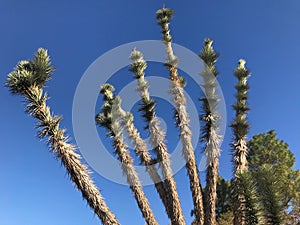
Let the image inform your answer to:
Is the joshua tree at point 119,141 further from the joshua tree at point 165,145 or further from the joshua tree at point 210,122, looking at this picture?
the joshua tree at point 210,122

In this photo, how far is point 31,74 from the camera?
921 centimetres

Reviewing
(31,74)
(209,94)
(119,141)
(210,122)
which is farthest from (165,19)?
(31,74)

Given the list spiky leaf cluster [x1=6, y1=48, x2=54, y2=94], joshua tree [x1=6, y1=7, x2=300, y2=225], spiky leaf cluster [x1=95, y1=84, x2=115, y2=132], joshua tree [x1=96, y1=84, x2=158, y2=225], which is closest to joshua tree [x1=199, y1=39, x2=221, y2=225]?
joshua tree [x1=6, y1=7, x2=300, y2=225]

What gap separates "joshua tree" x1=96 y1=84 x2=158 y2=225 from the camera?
12.2 metres

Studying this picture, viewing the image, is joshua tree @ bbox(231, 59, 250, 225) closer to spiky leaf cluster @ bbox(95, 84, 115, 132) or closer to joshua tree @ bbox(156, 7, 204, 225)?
joshua tree @ bbox(156, 7, 204, 225)

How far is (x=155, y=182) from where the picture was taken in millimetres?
12648

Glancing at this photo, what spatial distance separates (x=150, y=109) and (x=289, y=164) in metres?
12.6

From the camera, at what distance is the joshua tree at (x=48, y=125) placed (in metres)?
8.99

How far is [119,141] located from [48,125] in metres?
4.44

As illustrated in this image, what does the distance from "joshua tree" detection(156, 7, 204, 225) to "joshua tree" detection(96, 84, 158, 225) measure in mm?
1555

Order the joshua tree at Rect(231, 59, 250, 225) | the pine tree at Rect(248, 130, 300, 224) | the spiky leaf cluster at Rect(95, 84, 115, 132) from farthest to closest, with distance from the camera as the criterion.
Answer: the spiky leaf cluster at Rect(95, 84, 115, 132) < the joshua tree at Rect(231, 59, 250, 225) < the pine tree at Rect(248, 130, 300, 224)

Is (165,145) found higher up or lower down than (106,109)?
lower down

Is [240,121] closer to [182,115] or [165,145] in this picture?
[182,115]

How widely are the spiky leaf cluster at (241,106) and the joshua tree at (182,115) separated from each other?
1771 mm
